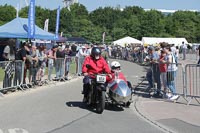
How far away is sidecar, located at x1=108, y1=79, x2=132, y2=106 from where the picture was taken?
420 inches

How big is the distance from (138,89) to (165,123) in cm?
702

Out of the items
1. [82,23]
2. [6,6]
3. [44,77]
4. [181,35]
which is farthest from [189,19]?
[44,77]

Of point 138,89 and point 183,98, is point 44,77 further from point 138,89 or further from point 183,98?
point 183,98

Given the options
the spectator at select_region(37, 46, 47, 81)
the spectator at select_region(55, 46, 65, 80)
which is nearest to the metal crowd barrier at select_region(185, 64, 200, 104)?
the spectator at select_region(37, 46, 47, 81)

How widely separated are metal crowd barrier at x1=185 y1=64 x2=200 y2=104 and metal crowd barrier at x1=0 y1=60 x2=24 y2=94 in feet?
19.6

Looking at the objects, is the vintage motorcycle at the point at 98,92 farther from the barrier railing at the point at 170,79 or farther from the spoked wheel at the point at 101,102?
the barrier railing at the point at 170,79

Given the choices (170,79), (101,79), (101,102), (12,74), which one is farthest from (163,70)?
(12,74)

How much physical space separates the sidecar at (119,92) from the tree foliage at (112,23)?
276 ft

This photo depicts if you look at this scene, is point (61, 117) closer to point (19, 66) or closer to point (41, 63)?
point (19, 66)

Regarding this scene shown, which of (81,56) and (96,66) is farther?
(81,56)

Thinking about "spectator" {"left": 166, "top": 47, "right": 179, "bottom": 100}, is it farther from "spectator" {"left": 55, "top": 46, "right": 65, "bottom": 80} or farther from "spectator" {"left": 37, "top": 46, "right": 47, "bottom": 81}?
"spectator" {"left": 55, "top": 46, "right": 65, "bottom": 80}

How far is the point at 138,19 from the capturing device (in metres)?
112

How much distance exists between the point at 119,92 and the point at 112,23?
103 meters

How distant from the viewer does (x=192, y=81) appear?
1398 cm
